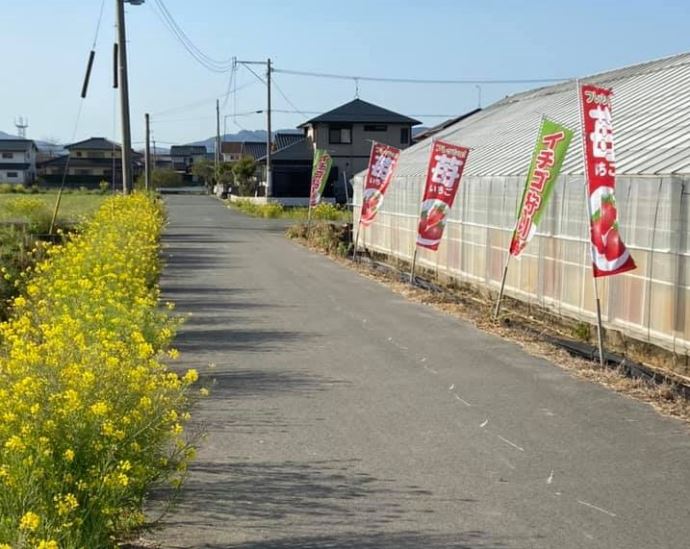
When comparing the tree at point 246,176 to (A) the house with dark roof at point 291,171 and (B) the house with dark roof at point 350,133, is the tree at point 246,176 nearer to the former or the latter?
(A) the house with dark roof at point 291,171

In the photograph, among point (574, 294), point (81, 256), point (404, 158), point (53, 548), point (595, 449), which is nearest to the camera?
point (53, 548)

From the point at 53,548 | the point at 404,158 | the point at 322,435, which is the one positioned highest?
the point at 404,158

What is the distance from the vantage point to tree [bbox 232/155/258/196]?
64.8 meters

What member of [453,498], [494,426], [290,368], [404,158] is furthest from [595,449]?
[404,158]

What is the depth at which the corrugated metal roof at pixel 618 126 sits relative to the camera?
408 inches

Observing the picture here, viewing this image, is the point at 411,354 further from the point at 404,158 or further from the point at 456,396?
the point at 404,158

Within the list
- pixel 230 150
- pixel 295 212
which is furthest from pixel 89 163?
pixel 295 212

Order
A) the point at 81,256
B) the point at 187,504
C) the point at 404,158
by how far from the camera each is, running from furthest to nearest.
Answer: the point at 404,158
the point at 81,256
the point at 187,504

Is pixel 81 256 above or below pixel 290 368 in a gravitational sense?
above

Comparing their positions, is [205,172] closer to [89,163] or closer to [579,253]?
[89,163]

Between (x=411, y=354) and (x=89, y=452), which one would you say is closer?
(x=89, y=452)

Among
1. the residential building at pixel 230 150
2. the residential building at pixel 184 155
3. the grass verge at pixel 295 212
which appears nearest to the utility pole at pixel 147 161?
the grass verge at pixel 295 212

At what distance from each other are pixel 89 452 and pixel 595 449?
384cm

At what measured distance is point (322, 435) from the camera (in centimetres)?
647
